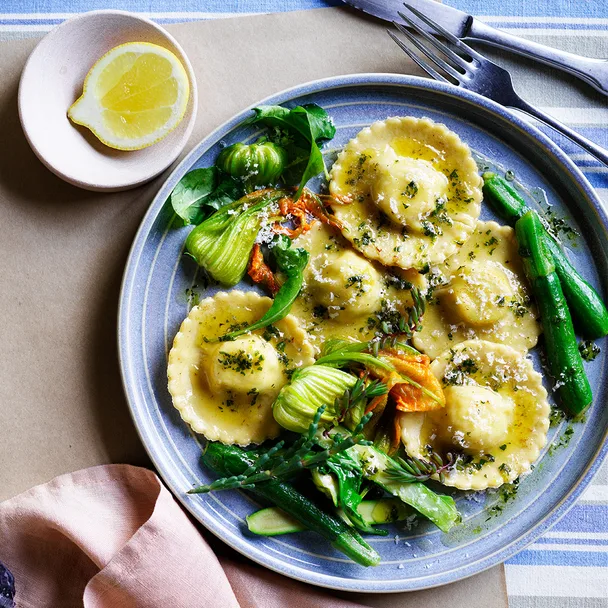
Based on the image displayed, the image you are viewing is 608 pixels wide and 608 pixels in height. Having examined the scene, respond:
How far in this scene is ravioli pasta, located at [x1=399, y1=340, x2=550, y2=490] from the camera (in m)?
3.55

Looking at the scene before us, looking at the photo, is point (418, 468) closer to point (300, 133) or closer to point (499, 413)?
point (499, 413)

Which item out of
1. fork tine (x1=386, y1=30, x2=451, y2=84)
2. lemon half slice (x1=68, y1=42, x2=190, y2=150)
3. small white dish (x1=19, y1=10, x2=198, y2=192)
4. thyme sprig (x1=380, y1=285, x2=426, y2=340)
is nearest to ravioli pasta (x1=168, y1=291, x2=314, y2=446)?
thyme sprig (x1=380, y1=285, x2=426, y2=340)

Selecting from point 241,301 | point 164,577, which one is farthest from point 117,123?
point 164,577

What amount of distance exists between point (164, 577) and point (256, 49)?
2.92 meters

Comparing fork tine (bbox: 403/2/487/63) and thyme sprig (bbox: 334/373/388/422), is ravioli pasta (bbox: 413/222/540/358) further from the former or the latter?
fork tine (bbox: 403/2/487/63)

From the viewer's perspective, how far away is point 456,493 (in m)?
3.68

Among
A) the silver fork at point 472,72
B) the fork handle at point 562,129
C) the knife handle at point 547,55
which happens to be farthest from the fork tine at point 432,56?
the fork handle at point 562,129

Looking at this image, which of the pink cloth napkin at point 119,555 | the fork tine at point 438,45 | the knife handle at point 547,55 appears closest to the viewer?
the pink cloth napkin at point 119,555

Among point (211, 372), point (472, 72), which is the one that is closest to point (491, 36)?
point (472, 72)

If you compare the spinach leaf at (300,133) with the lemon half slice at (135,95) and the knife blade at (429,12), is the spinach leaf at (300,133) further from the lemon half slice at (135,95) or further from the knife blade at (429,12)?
the knife blade at (429,12)

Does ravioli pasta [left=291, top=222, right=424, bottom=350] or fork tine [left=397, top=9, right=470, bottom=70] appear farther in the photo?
fork tine [left=397, top=9, right=470, bottom=70]

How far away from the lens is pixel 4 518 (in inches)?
139

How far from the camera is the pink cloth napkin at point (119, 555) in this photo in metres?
3.45

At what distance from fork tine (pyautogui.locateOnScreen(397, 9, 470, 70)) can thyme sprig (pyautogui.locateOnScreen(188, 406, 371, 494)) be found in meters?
2.02
